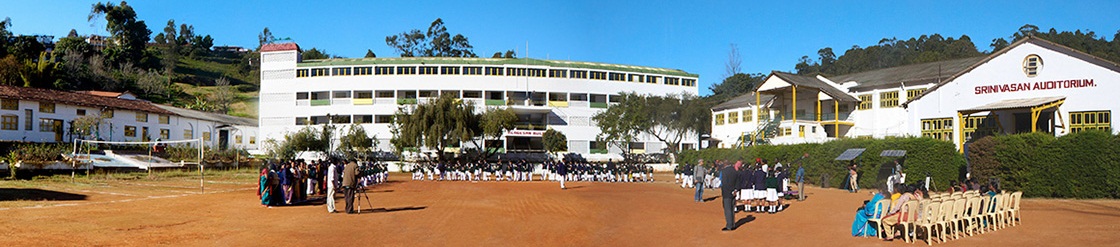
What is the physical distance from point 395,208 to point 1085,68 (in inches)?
1097

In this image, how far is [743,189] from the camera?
20594mm

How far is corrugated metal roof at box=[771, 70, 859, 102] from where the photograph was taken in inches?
1821

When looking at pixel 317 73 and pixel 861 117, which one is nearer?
pixel 861 117

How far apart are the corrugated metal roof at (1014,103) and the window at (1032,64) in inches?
44.1

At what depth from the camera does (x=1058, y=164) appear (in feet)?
85.0

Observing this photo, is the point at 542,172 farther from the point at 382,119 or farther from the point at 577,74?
the point at 577,74

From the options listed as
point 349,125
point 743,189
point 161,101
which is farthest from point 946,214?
point 161,101

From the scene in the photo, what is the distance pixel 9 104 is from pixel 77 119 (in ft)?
12.9

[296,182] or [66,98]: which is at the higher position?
[66,98]

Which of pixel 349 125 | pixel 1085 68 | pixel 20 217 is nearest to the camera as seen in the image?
pixel 20 217

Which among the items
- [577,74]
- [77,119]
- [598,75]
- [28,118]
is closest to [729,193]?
[77,119]

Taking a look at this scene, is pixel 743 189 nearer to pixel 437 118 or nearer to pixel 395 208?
pixel 395 208

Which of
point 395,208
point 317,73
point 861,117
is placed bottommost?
point 395,208

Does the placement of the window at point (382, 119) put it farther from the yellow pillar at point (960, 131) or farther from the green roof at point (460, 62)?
the yellow pillar at point (960, 131)
